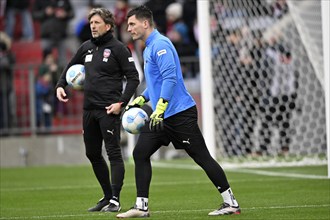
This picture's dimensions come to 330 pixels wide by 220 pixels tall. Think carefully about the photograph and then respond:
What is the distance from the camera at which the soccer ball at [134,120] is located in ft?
29.8

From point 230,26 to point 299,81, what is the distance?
1.85 metres

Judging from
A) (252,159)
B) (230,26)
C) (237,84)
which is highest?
(230,26)

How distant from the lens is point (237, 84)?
19328mm

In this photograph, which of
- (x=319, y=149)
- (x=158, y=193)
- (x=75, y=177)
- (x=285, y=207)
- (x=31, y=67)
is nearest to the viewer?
(x=285, y=207)

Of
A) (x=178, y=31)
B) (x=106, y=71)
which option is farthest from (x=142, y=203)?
(x=178, y=31)

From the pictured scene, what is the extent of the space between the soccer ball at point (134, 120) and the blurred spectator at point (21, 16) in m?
15.3

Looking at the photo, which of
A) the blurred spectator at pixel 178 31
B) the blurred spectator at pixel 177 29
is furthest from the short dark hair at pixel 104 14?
the blurred spectator at pixel 177 29

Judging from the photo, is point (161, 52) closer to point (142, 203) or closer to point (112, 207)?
point (142, 203)

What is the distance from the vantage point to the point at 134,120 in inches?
357

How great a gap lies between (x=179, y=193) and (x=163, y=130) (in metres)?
3.35

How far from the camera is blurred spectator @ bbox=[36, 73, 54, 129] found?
21.3m

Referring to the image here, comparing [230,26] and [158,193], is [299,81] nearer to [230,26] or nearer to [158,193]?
[230,26]

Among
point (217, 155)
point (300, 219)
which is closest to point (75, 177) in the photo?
point (217, 155)

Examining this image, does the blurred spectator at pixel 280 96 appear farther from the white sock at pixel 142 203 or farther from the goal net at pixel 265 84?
the white sock at pixel 142 203
